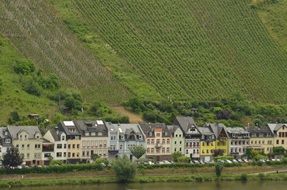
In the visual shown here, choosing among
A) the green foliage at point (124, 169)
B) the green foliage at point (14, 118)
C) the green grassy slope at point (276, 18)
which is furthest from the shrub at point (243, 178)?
the green grassy slope at point (276, 18)

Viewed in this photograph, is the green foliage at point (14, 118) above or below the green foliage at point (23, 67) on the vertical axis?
below

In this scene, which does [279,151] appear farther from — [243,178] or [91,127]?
[91,127]

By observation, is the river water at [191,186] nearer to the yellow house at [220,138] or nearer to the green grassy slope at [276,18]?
the yellow house at [220,138]

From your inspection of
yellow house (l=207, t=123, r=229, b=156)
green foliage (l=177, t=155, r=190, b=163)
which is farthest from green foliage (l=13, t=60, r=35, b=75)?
green foliage (l=177, t=155, r=190, b=163)

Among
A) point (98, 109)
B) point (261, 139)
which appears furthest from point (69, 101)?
point (261, 139)

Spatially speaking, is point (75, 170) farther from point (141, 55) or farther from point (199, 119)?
point (141, 55)

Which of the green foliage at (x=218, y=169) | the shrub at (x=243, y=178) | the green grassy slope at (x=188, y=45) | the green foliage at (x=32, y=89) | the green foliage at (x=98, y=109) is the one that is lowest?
the shrub at (x=243, y=178)

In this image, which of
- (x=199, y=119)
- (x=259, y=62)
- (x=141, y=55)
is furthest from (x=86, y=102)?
(x=259, y=62)
